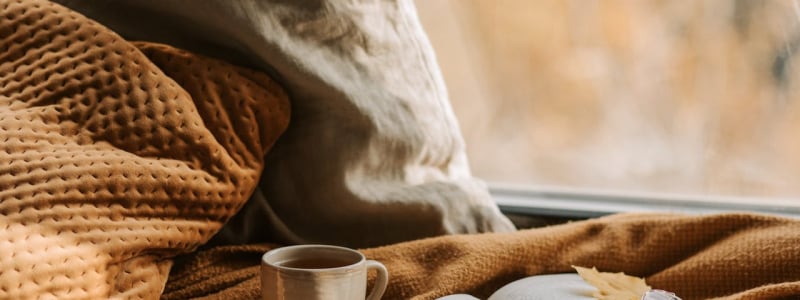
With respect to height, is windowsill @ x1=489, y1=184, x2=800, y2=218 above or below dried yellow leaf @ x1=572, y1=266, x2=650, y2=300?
below

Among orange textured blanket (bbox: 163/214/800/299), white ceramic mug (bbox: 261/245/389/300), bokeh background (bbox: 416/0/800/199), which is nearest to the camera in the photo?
white ceramic mug (bbox: 261/245/389/300)

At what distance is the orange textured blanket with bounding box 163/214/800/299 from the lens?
2.45 feet

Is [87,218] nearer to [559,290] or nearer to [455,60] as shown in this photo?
[559,290]

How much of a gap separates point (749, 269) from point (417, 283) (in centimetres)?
33

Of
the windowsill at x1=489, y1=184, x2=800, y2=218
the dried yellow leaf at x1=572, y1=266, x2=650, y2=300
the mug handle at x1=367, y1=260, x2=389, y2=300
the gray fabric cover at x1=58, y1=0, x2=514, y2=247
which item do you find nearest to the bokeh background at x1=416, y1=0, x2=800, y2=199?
the windowsill at x1=489, y1=184, x2=800, y2=218

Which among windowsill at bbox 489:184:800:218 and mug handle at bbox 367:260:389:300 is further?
windowsill at bbox 489:184:800:218

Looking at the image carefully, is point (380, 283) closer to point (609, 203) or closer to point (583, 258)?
point (583, 258)

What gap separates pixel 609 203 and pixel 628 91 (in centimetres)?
18

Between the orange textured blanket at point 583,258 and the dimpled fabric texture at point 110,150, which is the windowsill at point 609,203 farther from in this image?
the dimpled fabric texture at point 110,150

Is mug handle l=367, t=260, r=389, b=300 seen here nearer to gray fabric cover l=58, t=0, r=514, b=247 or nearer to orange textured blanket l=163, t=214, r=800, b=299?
Result: orange textured blanket l=163, t=214, r=800, b=299

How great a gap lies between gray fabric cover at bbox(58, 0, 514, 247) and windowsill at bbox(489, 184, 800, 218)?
257 millimetres

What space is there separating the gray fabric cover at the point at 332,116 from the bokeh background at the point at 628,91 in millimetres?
341

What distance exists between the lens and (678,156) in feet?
3.87

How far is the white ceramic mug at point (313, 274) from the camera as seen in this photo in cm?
61
